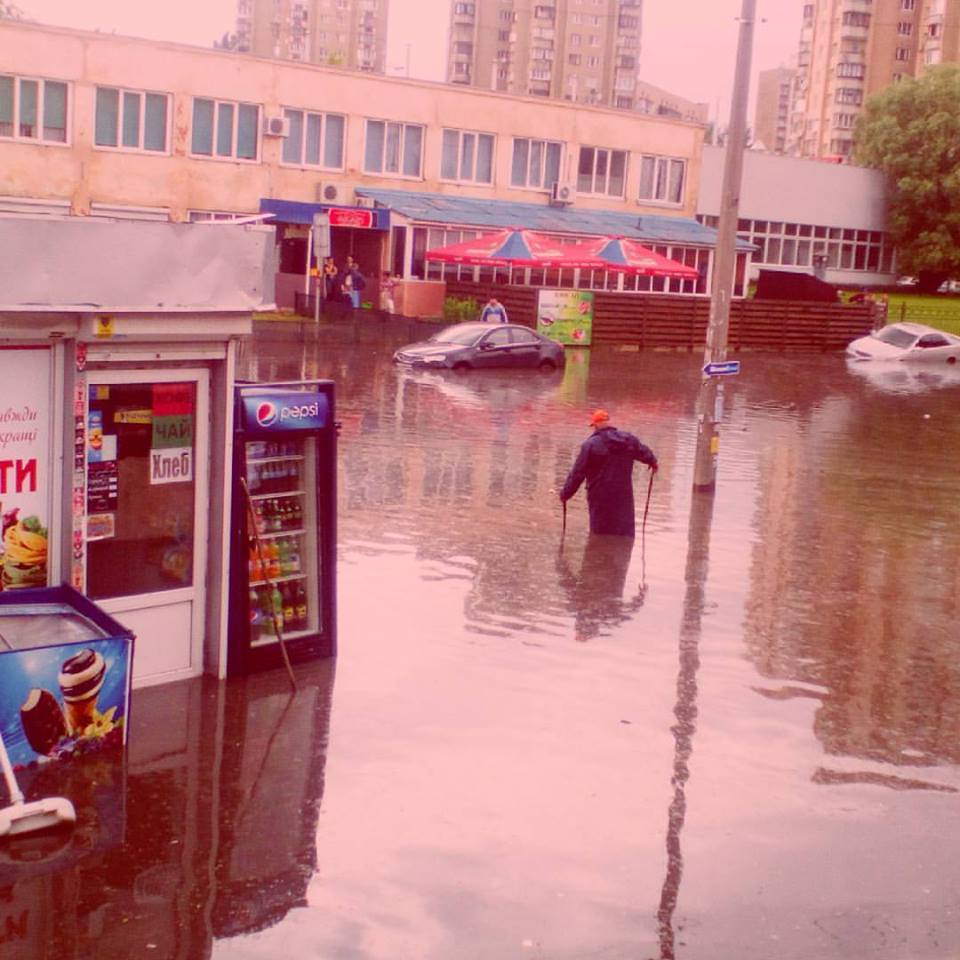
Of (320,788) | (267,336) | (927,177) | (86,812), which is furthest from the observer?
(927,177)

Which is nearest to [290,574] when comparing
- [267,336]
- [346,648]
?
[346,648]

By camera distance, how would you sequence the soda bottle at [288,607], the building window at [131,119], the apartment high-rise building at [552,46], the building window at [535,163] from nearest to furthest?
the soda bottle at [288,607]
the building window at [131,119]
the building window at [535,163]
the apartment high-rise building at [552,46]

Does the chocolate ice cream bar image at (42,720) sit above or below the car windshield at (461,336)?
below

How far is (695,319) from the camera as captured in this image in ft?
149

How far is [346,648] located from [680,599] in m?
3.49

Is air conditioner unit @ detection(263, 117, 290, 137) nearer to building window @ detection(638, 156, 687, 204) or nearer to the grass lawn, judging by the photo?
building window @ detection(638, 156, 687, 204)

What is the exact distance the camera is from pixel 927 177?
7094cm

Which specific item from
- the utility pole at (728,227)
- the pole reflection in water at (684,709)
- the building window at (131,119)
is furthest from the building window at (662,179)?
the pole reflection in water at (684,709)

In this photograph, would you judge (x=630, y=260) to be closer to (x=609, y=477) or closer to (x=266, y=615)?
(x=609, y=477)

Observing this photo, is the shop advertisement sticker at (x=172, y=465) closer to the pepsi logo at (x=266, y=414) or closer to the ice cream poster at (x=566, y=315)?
the pepsi logo at (x=266, y=414)

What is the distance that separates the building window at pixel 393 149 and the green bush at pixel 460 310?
657cm

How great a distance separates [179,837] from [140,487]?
2.60 metres

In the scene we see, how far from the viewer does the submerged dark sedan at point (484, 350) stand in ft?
110

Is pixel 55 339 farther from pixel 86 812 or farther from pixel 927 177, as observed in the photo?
pixel 927 177
